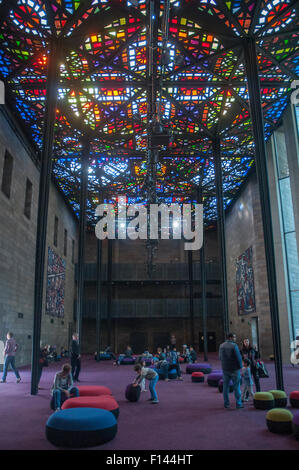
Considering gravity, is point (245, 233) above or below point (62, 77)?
below

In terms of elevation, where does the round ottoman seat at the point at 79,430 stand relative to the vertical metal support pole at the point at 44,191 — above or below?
below

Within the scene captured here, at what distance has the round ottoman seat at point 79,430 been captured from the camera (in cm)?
575

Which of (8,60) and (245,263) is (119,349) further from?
(8,60)

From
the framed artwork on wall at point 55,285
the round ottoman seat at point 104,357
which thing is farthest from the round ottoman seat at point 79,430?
the round ottoman seat at point 104,357

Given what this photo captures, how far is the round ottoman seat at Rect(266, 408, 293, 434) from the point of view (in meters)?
6.48

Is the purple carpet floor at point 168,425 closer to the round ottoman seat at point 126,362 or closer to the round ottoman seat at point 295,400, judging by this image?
the round ottoman seat at point 295,400

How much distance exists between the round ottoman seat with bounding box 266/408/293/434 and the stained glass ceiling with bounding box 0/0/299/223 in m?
12.7

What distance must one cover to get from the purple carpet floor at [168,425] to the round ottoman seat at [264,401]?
0.67 feet

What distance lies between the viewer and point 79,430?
19.0 ft

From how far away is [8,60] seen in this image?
17.8 meters

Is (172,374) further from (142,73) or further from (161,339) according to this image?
(161,339)

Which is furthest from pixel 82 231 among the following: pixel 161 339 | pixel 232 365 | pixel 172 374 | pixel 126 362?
pixel 161 339

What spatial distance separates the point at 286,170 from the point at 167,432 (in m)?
22.3
